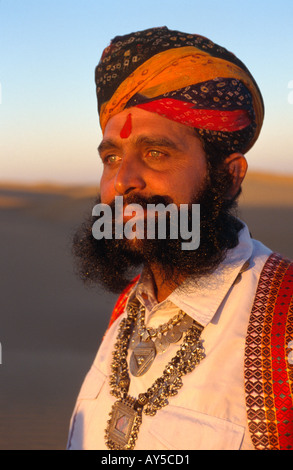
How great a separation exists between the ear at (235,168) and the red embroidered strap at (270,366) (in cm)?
70

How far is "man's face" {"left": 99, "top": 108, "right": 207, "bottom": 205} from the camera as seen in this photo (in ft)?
11.1

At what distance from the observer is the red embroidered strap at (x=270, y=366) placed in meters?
2.78

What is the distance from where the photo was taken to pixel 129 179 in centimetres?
337

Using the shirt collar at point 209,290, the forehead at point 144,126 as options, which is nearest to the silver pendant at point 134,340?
the shirt collar at point 209,290

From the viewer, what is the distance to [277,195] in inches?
1417

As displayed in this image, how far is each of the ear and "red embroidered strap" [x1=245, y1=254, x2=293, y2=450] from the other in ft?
2.31

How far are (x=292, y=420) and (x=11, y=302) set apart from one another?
1454cm

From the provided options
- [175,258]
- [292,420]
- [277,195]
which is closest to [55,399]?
[175,258]

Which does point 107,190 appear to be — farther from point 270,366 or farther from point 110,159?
point 270,366

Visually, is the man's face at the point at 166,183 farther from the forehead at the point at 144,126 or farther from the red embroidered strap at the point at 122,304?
the red embroidered strap at the point at 122,304

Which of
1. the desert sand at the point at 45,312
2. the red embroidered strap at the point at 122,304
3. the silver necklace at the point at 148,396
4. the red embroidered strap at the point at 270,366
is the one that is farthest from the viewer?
the desert sand at the point at 45,312

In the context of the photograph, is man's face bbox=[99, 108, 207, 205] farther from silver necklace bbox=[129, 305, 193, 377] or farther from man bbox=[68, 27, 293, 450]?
silver necklace bbox=[129, 305, 193, 377]

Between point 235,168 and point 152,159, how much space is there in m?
0.50

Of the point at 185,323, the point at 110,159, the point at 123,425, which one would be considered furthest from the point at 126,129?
the point at 123,425
